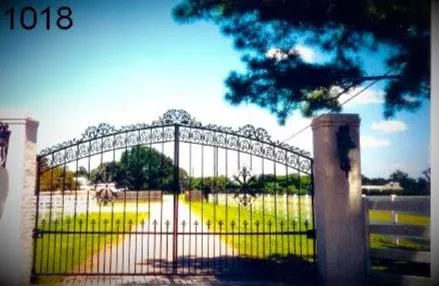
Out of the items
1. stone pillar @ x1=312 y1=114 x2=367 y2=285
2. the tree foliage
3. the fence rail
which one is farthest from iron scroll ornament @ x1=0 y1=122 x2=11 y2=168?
the fence rail

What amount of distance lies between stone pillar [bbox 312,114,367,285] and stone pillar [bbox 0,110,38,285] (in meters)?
4.23

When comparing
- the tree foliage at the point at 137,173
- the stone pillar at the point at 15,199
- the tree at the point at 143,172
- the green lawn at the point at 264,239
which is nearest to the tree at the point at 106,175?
the tree foliage at the point at 137,173

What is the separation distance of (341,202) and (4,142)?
4.84 meters

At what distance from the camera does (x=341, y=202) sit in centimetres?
646

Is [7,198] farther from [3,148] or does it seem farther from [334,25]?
[334,25]

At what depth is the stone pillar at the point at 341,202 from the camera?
6.44 metres

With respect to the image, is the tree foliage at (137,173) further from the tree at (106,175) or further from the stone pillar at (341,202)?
the stone pillar at (341,202)

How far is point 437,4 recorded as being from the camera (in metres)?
5.98

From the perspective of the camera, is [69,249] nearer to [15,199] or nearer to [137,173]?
[15,199]

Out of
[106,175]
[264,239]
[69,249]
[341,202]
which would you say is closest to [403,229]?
[341,202]

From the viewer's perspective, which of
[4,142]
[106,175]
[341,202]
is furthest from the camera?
[106,175]

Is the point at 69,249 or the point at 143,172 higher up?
the point at 143,172

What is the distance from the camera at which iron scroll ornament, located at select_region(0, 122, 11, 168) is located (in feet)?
20.2

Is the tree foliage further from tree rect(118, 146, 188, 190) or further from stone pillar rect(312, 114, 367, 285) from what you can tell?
stone pillar rect(312, 114, 367, 285)
